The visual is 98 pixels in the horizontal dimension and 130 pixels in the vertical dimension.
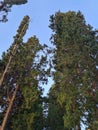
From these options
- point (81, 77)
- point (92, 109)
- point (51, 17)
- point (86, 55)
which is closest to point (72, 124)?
point (92, 109)

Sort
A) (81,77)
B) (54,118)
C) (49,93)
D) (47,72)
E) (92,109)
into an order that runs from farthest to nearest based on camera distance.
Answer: (49,93)
(54,118)
(47,72)
(81,77)
(92,109)

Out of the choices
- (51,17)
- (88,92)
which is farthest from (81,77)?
(51,17)

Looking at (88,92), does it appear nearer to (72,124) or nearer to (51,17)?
(72,124)

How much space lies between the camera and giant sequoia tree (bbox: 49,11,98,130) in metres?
34.0

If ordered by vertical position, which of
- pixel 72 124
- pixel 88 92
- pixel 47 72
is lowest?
pixel 72 124

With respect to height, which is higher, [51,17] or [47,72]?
[51,17]

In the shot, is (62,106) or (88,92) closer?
(88,92)

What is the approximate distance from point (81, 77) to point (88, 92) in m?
1.84

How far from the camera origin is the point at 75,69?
37188mm

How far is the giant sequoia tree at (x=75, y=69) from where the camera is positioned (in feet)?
112

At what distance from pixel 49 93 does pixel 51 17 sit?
26.7 feet

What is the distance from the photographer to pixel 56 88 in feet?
135

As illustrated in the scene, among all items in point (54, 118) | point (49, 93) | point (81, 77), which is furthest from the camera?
point (49, 93)

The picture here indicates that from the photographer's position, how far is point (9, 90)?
123 feet
